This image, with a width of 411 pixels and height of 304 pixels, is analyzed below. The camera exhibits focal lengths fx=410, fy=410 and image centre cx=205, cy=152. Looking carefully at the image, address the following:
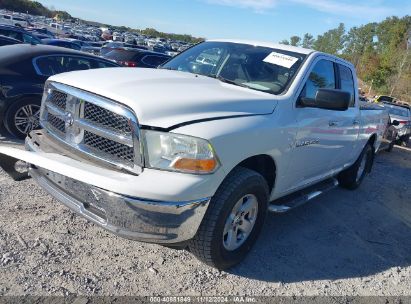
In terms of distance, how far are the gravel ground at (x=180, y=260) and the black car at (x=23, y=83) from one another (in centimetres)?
179

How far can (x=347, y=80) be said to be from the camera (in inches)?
220

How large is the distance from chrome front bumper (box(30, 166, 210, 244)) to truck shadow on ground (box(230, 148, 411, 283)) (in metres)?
0.95

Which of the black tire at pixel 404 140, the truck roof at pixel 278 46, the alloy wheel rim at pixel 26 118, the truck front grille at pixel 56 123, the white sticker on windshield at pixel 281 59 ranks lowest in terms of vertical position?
the black tire at pixel 404 140

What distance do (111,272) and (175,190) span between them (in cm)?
107

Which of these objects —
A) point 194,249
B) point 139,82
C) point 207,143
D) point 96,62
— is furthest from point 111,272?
point 96,62

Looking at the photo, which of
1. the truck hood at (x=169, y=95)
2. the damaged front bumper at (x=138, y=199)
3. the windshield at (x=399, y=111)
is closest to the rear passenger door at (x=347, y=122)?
the truck hood at (x=169, y=95)

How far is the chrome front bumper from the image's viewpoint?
2822mm

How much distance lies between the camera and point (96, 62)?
317 inches

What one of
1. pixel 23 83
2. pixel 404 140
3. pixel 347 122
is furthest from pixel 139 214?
pixel 404 140

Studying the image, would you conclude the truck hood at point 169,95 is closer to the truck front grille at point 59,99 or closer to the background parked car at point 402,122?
the truck front grille at point 59,99

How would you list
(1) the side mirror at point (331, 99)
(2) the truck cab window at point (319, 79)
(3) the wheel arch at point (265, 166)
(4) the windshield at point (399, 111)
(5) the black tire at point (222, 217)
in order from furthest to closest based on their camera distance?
(4) the windshield at point (399, 111), (2) the truck cab window at point (319, 79), (1) the side mirror at point (331, 99), (3) the wheel arch at point (265, 166), (5) the black tire at point (222, 217)

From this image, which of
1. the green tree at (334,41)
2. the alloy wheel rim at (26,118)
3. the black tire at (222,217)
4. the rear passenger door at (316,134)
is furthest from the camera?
the green tree at (334,41)

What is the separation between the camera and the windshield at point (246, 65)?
13.5ft

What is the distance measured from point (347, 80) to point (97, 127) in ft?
12.5
